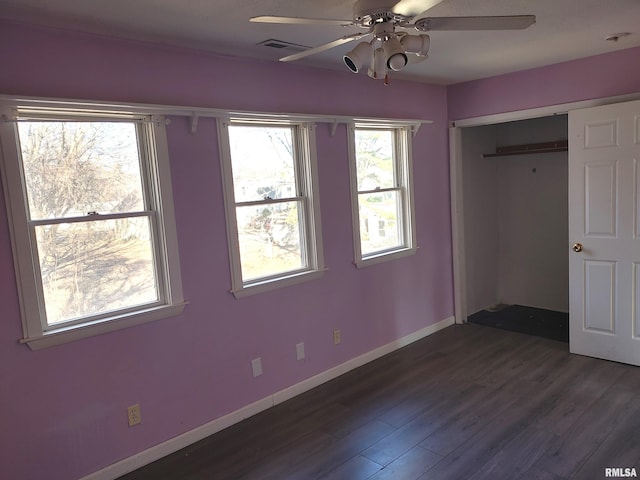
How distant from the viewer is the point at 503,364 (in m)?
3.84


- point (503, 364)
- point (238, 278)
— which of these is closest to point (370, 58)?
point (238, 278)

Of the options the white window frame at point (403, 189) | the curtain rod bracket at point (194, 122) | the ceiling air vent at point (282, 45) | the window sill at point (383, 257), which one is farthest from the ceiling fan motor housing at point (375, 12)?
the window sill at point (383, 257)

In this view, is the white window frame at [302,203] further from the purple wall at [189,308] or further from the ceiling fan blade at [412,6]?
the ceiling fan blade at [412,6]

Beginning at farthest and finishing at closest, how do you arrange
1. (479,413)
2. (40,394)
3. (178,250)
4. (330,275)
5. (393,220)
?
(393,220) < (330,275) < (479,413) < (178,250) < (40,394)

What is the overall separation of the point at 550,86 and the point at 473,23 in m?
2.54

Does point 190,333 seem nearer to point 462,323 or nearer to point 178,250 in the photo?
point 178,250

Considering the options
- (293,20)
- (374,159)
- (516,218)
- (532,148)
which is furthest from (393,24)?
(516,218)

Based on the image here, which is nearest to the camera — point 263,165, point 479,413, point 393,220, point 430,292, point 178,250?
point 178,250

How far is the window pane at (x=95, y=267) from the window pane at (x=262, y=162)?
748mm

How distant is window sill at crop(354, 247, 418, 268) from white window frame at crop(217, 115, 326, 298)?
44 cm

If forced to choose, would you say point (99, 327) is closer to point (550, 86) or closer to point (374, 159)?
point (374, 159)

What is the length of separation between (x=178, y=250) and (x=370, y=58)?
160 centimetres

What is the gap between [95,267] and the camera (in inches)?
102

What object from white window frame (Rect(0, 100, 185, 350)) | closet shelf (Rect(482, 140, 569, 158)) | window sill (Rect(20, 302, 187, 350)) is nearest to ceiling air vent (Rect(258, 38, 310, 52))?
white window frame (Rect(0, 100, 185, 350))
